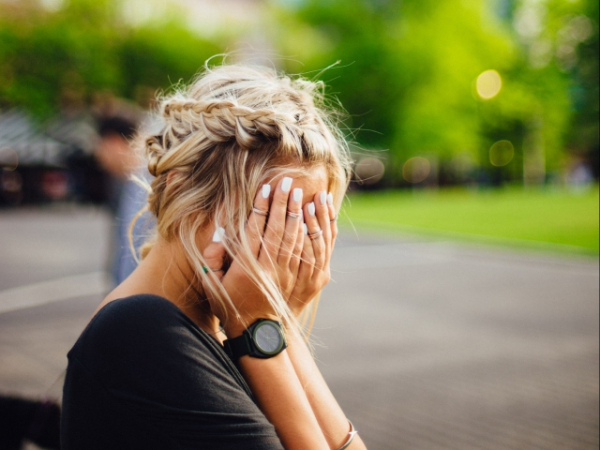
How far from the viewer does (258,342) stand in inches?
56.8

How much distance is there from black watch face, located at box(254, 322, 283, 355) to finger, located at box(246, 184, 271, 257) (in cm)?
21

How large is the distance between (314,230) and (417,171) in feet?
175

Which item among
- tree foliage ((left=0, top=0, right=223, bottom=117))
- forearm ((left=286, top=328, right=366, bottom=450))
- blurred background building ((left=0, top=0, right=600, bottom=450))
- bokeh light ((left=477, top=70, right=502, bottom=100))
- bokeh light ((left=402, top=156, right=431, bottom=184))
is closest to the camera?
forearm ((left=286, top=328, right=366, bottom=450))

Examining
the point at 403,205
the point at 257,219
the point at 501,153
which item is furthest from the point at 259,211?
the point at 501,153

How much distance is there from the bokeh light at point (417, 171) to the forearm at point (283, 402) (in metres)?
52.4

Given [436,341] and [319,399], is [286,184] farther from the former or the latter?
[436,341]

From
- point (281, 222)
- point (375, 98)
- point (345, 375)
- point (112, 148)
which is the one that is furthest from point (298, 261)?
point (375, 98)

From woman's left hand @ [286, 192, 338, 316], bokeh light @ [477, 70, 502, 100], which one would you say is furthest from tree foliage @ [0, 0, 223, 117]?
woman's left hand @ [286, 192, 338, 316]

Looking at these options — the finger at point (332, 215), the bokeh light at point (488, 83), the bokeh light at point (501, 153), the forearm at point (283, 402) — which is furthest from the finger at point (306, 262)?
the bokeh light at point (501, 153)

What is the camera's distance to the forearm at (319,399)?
5.37 ft

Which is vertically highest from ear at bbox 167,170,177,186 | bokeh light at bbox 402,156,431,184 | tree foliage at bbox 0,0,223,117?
tree foliage at bbox 0,0,223,117

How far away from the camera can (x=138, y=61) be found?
38281 millimetres

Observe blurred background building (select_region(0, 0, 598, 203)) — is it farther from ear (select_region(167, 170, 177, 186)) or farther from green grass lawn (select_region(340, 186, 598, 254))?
ear (select_region(167, 170, 177, 186))

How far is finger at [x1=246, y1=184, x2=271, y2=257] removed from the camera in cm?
153
